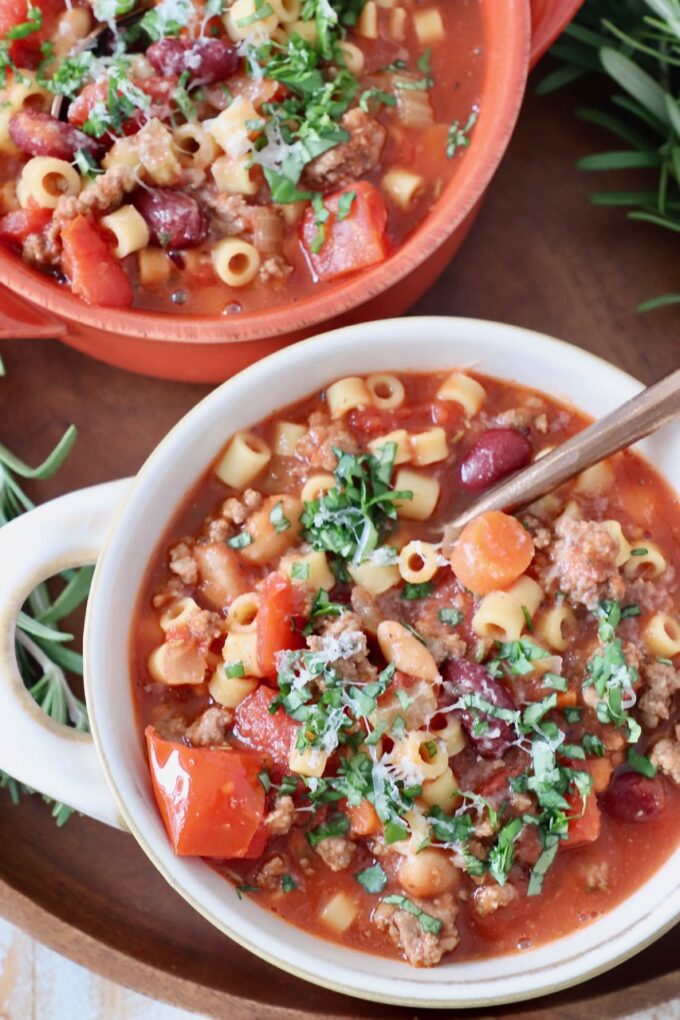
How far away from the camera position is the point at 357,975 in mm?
2889

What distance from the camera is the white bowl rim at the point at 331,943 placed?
285 cm

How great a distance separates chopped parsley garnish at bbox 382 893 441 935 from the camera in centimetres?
289

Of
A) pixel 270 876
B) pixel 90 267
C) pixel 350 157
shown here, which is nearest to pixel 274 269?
pixel 350 157

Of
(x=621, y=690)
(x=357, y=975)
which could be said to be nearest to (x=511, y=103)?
(x=621, y=690)

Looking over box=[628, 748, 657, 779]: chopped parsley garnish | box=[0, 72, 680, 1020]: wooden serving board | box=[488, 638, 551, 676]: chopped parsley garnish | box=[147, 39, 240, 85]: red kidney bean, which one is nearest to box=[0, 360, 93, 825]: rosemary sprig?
box=[0, 72, 680, 1020]: wooden serving board

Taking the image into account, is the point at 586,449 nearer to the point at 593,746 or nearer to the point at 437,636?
the point at 437,636

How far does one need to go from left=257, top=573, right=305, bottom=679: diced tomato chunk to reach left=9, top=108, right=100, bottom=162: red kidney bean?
1.27 m

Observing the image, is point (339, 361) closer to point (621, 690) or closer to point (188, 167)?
point (188, 167)

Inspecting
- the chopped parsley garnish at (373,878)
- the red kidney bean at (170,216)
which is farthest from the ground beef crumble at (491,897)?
the red kidney bean at (170,216)

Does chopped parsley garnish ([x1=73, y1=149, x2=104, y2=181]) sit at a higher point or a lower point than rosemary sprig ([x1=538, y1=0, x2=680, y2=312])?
higher

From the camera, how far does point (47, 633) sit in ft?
10.9

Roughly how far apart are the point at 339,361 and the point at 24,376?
1.09 m

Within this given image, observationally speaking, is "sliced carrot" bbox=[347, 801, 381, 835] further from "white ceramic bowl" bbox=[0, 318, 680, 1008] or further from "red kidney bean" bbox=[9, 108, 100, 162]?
"red kidney bean" bbox=[9, 108, 100, 162]

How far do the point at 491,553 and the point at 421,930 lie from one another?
0.90 m
